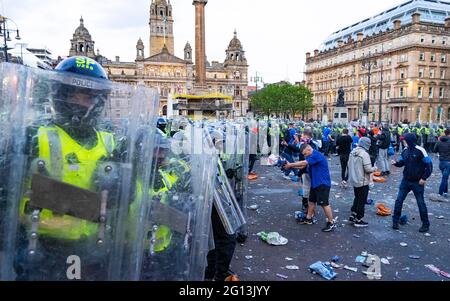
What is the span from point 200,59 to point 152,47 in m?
62.5

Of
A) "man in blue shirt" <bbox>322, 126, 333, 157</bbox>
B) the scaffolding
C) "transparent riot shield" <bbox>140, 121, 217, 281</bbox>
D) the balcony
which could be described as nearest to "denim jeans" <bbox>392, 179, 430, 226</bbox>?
"transparent riot shield" <bbox>140, 121, 217, 281</bbox>

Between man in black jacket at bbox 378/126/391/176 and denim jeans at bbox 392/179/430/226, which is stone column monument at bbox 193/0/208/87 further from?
denim jeans at bbox 392/179/430/226

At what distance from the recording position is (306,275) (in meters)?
4.41

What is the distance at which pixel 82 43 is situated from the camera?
266 feet

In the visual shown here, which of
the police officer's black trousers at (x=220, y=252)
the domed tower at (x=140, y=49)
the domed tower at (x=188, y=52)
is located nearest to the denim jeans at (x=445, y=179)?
the police officer's black trousers at (x=220, y=252)

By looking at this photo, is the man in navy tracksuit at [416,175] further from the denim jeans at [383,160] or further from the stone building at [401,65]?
the stone building at [401,65]

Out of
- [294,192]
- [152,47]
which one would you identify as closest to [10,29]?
[294,192]

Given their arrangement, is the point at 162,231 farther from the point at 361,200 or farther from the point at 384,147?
the point at 384,147

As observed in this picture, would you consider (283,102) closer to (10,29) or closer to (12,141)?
(10,29)

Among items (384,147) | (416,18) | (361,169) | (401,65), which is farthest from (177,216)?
(416,18)

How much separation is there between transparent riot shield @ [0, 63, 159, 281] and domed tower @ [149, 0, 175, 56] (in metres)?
99.0

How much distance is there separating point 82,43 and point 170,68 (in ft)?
72.4

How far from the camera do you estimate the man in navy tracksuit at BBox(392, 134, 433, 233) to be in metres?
6.06

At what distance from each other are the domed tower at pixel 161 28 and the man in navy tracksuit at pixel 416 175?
95.9 m
